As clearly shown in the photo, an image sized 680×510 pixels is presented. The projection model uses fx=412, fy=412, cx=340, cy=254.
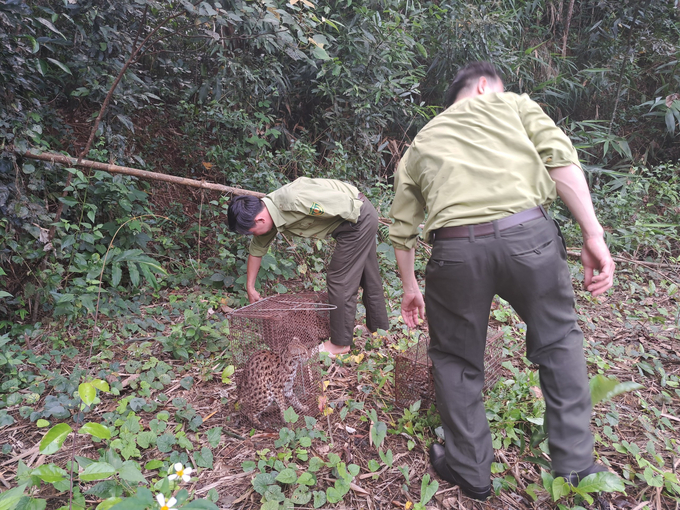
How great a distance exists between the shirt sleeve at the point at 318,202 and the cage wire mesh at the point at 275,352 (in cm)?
72

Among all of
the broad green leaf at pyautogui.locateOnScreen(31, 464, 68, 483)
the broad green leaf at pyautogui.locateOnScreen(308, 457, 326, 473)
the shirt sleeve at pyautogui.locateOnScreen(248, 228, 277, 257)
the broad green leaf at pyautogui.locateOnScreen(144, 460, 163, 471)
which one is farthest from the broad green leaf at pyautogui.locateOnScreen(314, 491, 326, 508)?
the shirt sleeve at pyautogui.locateOnScreen(248, 228, 277, 257)

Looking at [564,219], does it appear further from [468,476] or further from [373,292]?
[468,476]

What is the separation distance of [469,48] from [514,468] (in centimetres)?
593

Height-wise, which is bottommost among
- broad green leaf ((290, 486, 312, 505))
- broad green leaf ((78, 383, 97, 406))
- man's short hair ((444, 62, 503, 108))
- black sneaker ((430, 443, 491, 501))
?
black sneaker ((430, 443, 491, 501))

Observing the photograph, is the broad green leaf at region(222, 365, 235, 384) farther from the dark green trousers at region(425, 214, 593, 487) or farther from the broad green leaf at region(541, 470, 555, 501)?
the broad green leaf at region(541, 470, 555, 501)

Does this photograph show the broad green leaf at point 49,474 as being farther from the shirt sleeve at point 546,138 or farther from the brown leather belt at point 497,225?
the shirt sleeve at point 546,138

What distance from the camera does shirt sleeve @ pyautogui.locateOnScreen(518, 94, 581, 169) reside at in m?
1.78

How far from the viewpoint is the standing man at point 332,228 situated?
10.1 feet

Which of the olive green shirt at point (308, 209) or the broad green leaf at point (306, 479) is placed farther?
the olive green shirt at point (308, 209)

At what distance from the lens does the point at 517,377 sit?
2.73 metres

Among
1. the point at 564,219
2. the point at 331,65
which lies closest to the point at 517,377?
the point at 331,65

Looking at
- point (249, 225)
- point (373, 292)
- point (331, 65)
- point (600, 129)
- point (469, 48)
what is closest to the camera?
point (249, 225)

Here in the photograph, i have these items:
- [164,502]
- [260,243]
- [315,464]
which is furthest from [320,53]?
[164,502]

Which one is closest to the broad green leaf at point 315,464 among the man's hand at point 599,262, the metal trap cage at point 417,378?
the metal trap cage at point 417,378
